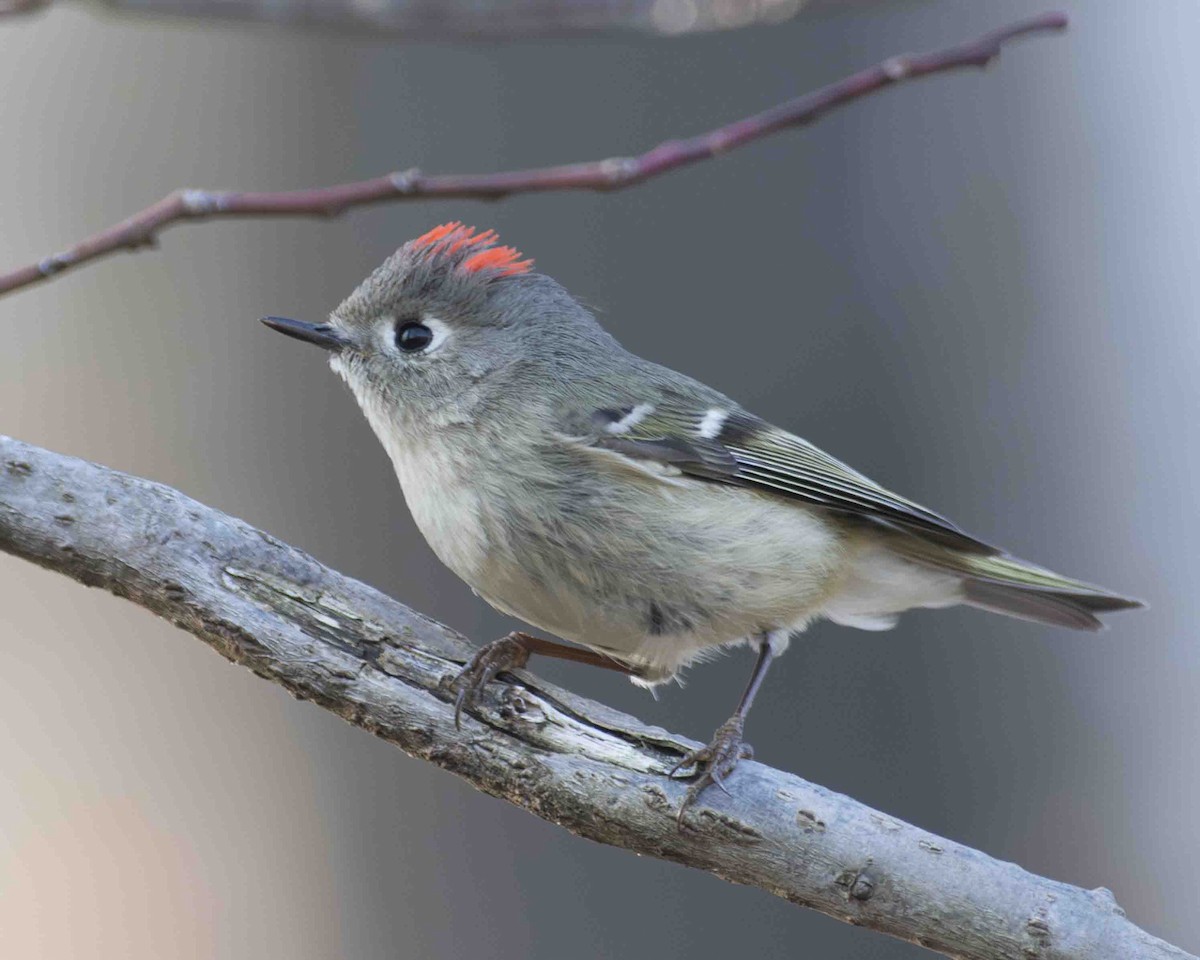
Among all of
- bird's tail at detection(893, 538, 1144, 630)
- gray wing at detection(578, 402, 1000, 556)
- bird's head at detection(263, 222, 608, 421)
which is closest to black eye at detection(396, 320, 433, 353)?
bird's head at detection(263, 222, 608, 421)

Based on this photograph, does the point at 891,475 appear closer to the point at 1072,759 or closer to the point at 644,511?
the point at 1072,759

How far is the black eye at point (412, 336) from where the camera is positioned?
195 centimetres

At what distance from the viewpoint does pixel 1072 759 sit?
10.6 ft

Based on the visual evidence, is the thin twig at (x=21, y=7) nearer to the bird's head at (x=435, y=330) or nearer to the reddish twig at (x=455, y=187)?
the reddish twig at (x=455, y=187)

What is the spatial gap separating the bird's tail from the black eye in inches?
31.0

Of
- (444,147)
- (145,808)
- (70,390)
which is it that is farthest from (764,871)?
(70,390)

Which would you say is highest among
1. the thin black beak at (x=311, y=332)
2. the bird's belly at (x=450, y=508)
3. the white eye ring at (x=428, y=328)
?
the white eye ring at (x=428, y=328)

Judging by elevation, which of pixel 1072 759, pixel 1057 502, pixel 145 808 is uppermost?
pixel 1057 502

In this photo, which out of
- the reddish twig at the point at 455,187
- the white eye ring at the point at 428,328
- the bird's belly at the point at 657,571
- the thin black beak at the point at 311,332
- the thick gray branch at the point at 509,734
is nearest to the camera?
the reddish twig at the point at 455,187

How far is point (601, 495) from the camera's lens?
1756 millimetres

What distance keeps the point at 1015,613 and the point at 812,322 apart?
86 centimetres

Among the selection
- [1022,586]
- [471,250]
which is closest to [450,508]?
[471,250]

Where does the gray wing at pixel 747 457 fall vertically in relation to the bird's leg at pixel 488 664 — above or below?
above

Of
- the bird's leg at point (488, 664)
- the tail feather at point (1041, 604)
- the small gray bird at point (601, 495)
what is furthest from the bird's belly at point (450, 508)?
the tail feather at point (1041, 604)
